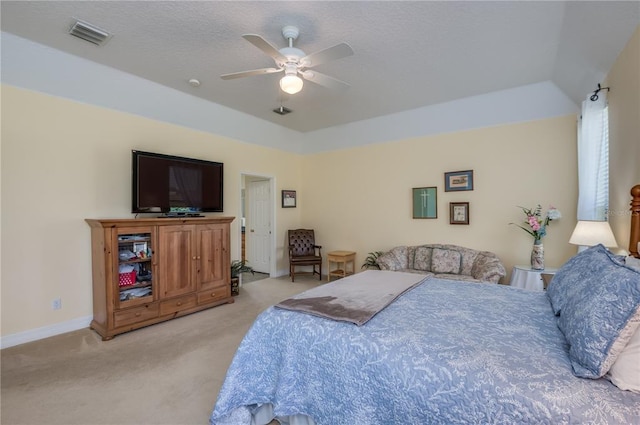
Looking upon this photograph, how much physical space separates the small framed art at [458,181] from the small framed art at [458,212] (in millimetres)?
244

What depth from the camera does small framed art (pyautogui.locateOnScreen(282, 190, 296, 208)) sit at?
6.12 meters

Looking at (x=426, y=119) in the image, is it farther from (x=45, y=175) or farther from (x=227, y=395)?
(x=45, y=175)

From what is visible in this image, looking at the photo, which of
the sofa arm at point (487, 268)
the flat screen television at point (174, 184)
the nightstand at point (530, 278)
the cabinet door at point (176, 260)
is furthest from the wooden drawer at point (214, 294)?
the nightstand at point (530, 278)

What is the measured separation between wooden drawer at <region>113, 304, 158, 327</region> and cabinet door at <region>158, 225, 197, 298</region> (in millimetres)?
184

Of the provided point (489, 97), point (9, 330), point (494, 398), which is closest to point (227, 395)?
point (494, 398)

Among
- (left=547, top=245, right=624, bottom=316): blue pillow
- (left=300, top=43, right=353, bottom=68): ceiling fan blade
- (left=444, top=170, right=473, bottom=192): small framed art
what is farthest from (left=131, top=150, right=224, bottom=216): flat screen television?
(left=547, top=245, right=624, bottom=316): blue pillow

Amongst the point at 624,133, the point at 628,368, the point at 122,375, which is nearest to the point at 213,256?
the point at 122,375

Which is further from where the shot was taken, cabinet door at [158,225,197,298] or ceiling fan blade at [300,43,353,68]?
cabinet door at [158,225,197,298]

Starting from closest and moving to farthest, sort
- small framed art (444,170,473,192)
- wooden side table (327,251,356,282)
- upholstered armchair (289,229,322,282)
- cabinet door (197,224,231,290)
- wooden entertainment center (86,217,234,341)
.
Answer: wooden entertainment center (86,217,234,341)
cabinet door (197,224,231,290)
small framed art (444,170,473,192)
wooden side table (327,251,356,282)
upholstered armchair (289,229,322,282)

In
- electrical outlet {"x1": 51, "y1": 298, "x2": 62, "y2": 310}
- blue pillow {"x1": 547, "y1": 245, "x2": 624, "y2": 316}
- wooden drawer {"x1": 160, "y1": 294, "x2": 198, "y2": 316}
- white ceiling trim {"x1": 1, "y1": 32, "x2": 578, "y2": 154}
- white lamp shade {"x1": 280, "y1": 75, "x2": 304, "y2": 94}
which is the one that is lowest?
wooden drawer {"x1": 160, "y1": 294, "x2": 198, "y2": 316}

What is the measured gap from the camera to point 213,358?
8.78 ft

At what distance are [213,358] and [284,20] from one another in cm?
319

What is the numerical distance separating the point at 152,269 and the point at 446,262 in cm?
405

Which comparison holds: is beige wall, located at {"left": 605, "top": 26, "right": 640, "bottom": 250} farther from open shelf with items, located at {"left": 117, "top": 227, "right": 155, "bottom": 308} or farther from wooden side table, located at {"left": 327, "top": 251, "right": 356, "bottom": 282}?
open shelf with items, located at {"left": 117, "top": 227, "right": 155, "bottom": 308}
